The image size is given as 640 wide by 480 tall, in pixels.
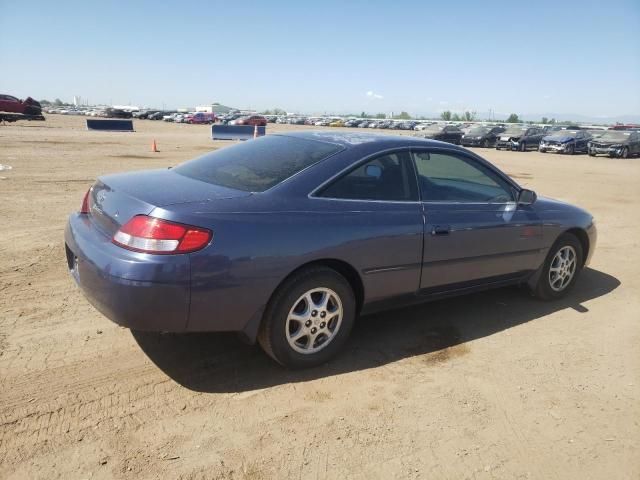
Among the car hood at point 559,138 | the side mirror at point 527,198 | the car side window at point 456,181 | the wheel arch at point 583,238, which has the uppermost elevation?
the car side window at point 456,181

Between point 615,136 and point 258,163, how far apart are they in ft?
102

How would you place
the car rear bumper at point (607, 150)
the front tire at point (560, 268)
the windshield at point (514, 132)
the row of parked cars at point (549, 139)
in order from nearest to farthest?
the front tire at point (560, 268), the car rear bumper at point (607, 150), the row of parked cars at point (549, 139), the windshield at point (514, 132)

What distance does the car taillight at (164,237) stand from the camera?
8.80 ft

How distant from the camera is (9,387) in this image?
2900 millimetres

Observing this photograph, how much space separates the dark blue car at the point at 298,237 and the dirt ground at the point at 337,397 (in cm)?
39

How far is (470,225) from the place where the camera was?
390cm

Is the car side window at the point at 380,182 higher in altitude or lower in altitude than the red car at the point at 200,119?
higher

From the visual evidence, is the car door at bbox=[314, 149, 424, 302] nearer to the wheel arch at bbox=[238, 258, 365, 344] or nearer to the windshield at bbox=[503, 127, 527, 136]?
the wheel arch at bbox=[238, 258, 365, 344]

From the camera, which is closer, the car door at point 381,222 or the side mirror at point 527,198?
the car door at point 381,222

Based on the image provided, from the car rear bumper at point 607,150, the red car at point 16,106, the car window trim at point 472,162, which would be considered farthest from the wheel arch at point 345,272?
the red car at point 16,106

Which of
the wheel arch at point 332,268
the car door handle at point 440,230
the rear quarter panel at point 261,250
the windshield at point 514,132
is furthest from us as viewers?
the windshield at point 514,132

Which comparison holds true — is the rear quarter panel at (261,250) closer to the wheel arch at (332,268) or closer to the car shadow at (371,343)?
the wheel arch at (332,268)

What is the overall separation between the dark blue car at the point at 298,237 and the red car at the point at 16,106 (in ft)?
135

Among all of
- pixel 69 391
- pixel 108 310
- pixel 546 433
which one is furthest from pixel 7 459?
pixel 546 433
